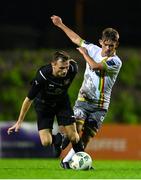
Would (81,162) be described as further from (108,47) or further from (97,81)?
(108,47)

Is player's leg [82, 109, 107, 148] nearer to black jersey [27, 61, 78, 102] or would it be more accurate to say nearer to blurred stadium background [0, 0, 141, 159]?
black jersey [27, 61, 78, 102]

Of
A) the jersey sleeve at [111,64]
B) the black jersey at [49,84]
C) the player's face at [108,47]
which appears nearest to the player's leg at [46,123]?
the black jersey at [49,84]

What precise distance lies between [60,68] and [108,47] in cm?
94

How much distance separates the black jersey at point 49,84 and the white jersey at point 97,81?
21.2 inches

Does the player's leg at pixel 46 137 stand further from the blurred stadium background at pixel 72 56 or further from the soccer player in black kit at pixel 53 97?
the blurred stadium background at pixel 72 56

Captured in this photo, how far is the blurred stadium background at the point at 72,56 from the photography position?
26.8 meters

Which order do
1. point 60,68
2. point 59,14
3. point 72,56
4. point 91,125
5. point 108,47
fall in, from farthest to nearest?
point 59,14
point 72,56
point 91,125
point 108,47
point 60,68

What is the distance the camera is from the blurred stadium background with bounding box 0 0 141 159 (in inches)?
1054

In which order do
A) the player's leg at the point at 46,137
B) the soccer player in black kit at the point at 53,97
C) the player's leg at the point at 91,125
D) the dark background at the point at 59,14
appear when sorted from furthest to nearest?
1. the dark background at the point at 59,14
2. the player's leg at the point at 91,125
3. the player's leg at the point at 46,137
4. the soccer player in black kit at the point at 53,97

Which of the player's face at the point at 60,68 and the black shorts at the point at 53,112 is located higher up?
the player's face at the point at 60,68

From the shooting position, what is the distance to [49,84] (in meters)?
15.2

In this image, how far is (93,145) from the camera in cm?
2695

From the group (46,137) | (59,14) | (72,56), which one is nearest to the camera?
(46,137)

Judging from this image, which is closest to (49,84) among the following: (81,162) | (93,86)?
(93,86)
